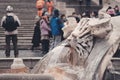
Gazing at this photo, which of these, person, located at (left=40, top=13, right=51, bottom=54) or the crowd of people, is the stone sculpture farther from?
person, located at (left=40, top=13, right=51, bottom=54)

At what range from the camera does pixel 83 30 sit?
8070 millimetres

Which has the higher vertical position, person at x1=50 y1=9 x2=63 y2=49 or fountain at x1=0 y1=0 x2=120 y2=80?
fountain at x1=0 y1=0 x2=120 y2=80

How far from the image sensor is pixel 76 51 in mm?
7906

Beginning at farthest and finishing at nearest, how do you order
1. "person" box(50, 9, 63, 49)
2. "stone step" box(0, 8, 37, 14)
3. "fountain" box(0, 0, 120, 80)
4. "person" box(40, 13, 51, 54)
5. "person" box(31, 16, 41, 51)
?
"stone step" box(0, 8, 37, 14)
"person" box(31, 16, 41, 51)
"person" box(40, 13, 51, 54)
"person" box(50, 9, 63, 49)
"fountain" box(0, 0, 120, 80)

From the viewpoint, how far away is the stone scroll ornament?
783cm

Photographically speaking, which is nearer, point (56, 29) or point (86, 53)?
point (86, 53)

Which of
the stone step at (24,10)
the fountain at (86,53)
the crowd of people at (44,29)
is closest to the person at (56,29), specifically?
the crowd of people at (44,29)

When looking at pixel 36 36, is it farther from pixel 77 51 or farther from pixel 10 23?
pixel 77 51

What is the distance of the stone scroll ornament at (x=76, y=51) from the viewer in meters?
7.83

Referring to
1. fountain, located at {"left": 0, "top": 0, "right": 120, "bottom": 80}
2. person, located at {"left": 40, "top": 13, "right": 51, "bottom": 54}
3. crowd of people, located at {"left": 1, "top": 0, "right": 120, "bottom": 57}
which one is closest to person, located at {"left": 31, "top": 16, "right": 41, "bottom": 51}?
crowd of people, located at {"left": 1, "top": 0, "right": 120, "bottom": 57}

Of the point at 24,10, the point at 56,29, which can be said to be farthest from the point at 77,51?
the point at 24,10

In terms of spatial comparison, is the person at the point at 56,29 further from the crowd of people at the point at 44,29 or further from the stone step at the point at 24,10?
the stone step at the point at 24,10

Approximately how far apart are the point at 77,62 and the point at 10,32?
10.3 metres

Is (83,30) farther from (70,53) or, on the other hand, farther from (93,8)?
(93,8)
